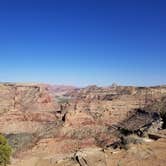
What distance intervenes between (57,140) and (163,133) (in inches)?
1367

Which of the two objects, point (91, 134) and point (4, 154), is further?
point (91, 134)

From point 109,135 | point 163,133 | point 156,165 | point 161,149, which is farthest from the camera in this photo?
point 109,135

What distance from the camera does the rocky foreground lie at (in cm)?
1920

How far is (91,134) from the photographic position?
6153 cm

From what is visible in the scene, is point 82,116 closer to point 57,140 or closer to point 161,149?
point 57,140

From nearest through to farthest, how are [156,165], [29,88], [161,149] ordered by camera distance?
[156,165] < [161,149] < [29,88]

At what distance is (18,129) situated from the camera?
68938mm

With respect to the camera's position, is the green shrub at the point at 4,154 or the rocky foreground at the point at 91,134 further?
the green shrub at the point at 4,154

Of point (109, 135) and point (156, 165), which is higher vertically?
point (156, 165)

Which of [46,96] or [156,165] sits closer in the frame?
[156,165]

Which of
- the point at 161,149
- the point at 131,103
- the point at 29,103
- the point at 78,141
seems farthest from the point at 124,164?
the point at 29,103

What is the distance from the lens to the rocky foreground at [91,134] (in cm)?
1920

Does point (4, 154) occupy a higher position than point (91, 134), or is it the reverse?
point (4, 154)

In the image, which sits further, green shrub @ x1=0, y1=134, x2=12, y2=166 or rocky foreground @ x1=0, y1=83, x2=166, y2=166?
green shrub @ x1=0, y1=134, x2=12, y2=166
